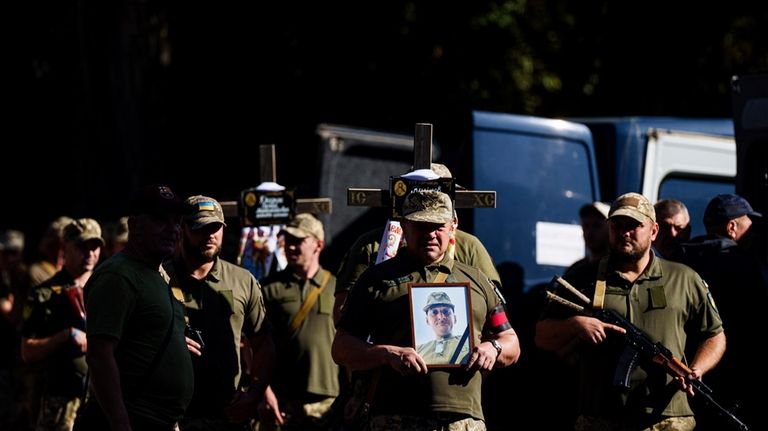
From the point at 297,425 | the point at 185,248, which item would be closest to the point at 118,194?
the point at 297,425

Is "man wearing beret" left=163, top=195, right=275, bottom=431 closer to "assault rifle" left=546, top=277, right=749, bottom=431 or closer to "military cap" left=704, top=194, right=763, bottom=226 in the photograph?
"assault rifle" left=546, top=277, right=749, bottom=431

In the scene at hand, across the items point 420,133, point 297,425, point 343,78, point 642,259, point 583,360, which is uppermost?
point 343,78

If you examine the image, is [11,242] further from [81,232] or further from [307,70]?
[307,70]

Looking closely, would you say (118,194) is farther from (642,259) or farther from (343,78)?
(642,259)

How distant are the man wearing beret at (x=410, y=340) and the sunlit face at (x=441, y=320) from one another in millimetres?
120

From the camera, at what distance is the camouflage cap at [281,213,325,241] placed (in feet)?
30.3

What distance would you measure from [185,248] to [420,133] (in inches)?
62.6

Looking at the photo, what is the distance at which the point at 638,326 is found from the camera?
750 centimetres

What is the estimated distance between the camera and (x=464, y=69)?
17594 mm

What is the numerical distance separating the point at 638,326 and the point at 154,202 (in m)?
2.87

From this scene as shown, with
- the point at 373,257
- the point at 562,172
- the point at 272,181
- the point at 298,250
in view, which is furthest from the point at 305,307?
the point at 562,172

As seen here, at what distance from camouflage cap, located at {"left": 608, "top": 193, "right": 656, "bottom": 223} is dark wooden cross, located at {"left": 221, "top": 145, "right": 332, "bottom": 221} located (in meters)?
2.55

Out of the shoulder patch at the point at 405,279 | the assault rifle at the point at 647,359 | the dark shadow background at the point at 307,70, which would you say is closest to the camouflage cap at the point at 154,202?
the shoulder patch at the point at 405,279

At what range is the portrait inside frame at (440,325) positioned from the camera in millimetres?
6531
